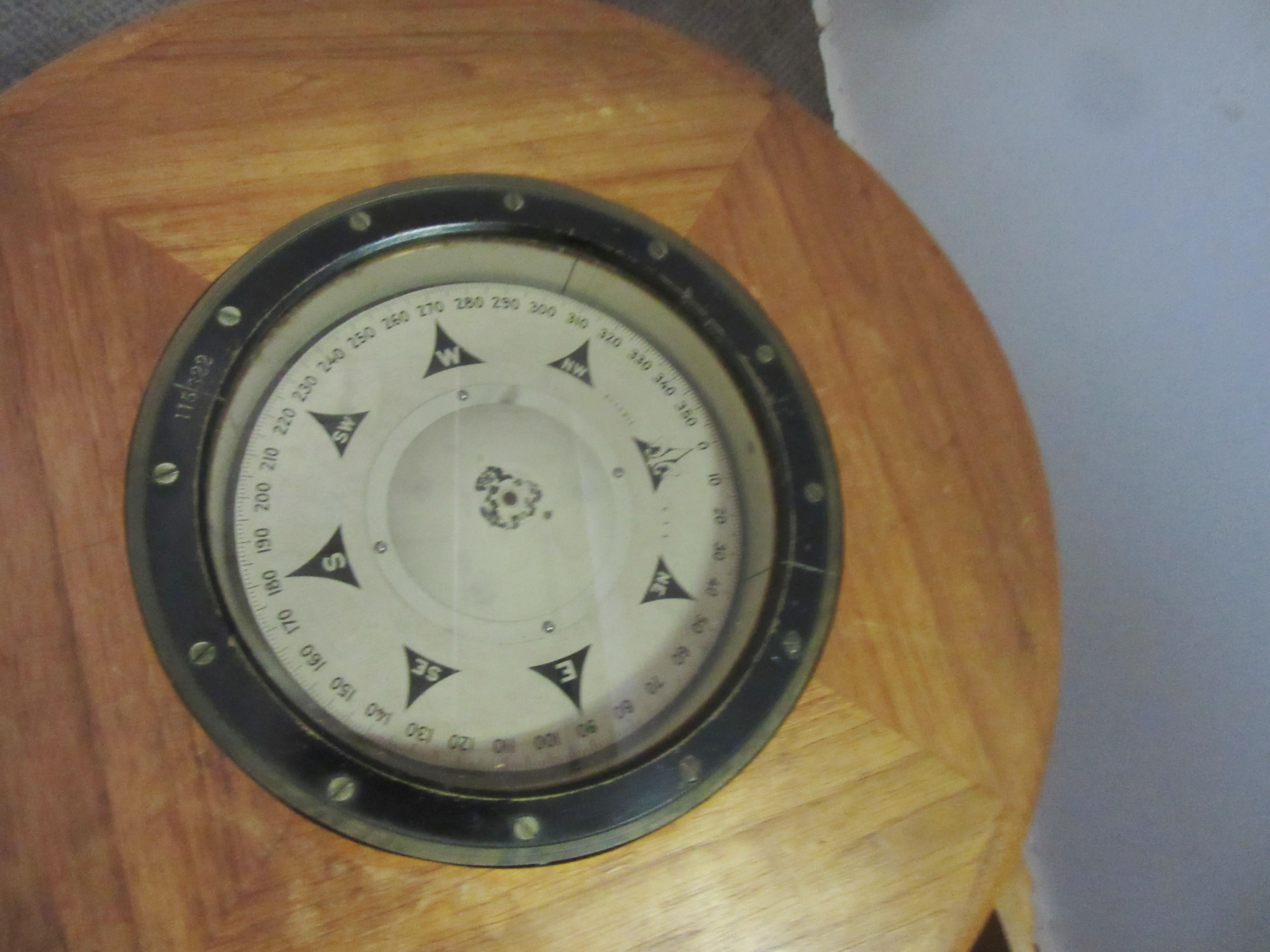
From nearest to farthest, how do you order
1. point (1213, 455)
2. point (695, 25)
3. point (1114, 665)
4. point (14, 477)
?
point (14, 477) < point (1213, 455) < point (1114, 665) < point (695, 25)

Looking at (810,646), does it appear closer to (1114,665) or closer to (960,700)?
(960,700)

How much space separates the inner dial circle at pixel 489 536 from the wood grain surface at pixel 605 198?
7 centimetres

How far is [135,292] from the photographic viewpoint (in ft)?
1.89

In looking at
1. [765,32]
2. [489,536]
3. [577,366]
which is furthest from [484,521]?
Result: [765,32]

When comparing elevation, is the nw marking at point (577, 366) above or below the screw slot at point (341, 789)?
above

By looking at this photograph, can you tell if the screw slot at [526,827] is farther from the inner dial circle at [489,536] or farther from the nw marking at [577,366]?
the nw marking at [577,366]

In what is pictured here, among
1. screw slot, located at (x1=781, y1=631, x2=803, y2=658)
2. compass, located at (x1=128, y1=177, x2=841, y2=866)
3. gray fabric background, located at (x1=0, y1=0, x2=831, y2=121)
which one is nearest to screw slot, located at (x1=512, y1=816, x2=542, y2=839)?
compass, located at (x1=128, y1=177, x2=841, y2=866)

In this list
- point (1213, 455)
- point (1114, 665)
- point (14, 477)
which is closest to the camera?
point (14, 477)

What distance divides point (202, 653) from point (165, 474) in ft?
0.35

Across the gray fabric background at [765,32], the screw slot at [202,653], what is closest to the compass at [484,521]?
the screw slot at [202,653]

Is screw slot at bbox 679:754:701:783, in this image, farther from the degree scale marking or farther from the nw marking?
the nw marking

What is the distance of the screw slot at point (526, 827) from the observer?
1.77ft

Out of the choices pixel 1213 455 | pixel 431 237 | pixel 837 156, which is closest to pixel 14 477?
pixel 431 237

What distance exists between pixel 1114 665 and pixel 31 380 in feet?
3.42
